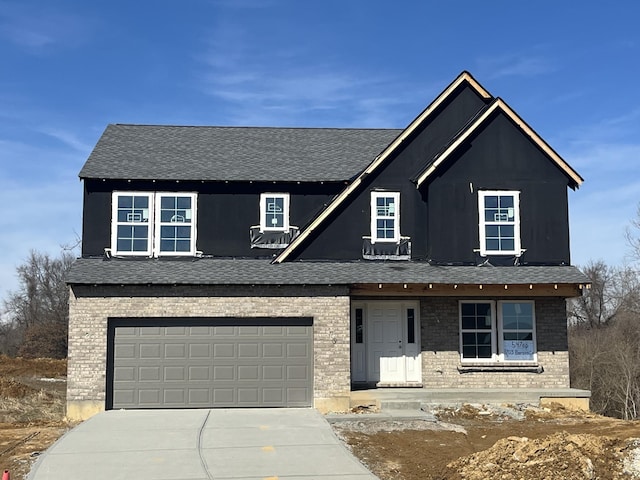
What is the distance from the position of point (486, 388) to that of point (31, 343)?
1585 inches

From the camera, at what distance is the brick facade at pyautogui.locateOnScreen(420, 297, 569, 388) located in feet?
60.6

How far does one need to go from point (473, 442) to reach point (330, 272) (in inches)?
244

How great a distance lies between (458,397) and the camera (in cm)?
1736

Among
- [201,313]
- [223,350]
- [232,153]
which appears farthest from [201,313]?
[232,153]

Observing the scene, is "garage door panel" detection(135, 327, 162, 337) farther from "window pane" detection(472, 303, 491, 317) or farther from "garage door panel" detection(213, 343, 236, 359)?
"window pane" detection(472, 303, 491, 317)

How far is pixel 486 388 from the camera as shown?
60.4 feet

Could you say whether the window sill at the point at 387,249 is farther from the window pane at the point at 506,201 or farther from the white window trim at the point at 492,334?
the window pane at the point at 506,201

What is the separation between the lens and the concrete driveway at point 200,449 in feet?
35.1

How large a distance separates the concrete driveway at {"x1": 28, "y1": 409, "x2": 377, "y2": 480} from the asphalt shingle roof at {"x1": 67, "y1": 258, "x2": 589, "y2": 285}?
325cm

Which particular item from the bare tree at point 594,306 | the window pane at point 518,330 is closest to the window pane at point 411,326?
the window pane at point 518,330

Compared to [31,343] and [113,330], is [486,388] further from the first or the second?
[31,343]

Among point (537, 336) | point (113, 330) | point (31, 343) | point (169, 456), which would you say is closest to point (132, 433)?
point (169, 456)

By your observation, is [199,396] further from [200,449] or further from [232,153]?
[232,153]

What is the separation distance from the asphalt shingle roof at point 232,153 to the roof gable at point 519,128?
2.61m
